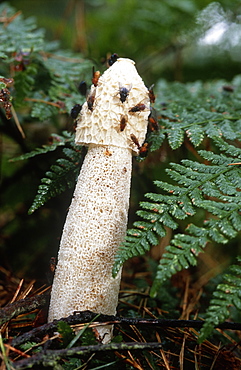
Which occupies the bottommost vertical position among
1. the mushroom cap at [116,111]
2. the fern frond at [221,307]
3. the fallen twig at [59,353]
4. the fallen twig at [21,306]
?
the fallen twig at [59,353]

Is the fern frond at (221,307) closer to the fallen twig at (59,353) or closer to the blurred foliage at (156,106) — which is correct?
the blurred foliage at (156,106)

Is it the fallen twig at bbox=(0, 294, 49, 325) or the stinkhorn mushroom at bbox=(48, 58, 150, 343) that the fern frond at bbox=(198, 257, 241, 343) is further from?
the fallen twig at bbox=(0, 294, 49, 325)

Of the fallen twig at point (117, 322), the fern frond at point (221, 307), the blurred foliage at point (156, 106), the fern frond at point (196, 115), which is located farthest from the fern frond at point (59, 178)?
the fern frond at point (221, 307)

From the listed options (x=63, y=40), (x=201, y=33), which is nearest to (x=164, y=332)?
(x=201, y=33)

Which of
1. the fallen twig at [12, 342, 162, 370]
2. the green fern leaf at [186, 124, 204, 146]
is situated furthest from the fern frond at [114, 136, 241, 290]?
the fallen twig at [12, 342, 162, 370]

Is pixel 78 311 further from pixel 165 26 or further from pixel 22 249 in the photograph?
pixel 165 26

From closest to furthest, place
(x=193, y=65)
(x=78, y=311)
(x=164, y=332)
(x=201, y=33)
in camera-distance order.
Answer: (x=78, y=311) → (x=164, y=332) → (x=201, y=33) → (x=193, y=65)

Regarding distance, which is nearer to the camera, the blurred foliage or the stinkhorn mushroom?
the stinkhorn mushroom
